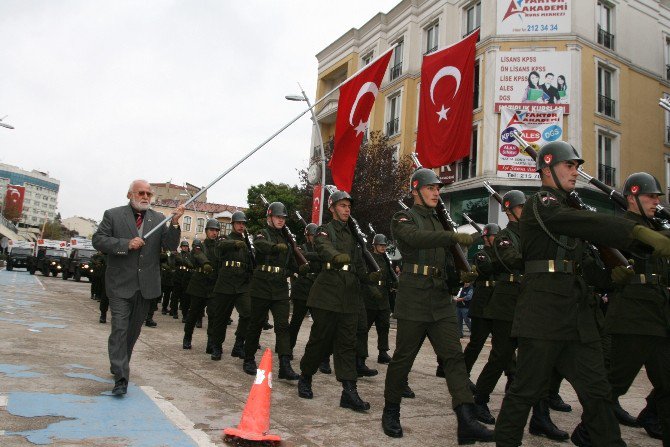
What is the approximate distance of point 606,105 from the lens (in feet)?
77.3

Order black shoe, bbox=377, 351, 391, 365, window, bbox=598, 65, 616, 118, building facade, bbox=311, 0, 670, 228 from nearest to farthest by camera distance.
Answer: black shoe, bbox=377, 351, 391, 365, building facade, bbox=311, 0, 670, 228, window, bbox=598, 65, 616, 118

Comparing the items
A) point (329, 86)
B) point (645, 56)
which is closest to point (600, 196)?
point (645, 56)

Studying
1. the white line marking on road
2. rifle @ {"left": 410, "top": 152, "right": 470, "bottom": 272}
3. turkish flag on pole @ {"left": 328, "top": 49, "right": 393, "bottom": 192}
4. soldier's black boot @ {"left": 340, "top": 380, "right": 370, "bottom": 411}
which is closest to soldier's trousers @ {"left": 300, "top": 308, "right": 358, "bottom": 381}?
soldier's black boot @ {"left": 340, "top": 380, "right": 370, "bottom": 411}

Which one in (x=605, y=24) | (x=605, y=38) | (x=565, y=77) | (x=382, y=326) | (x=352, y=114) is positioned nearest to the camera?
(x=382, y=326)

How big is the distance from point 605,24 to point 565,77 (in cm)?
454

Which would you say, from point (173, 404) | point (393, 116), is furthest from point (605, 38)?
point (173, 404)

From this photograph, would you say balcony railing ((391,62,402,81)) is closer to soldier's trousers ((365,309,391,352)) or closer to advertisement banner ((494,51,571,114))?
advertisement banner ((494,51,571,114))

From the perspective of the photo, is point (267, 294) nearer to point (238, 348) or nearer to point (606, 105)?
point (238, 348)

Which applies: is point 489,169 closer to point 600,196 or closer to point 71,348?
point 600,196

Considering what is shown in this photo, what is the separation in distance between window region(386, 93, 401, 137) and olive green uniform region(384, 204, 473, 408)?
952 inches

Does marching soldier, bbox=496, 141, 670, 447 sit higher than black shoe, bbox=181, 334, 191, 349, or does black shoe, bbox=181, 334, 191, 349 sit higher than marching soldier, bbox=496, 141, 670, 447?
marching soldier, bbox=496, 141, 670, 447

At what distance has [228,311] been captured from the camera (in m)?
7.94

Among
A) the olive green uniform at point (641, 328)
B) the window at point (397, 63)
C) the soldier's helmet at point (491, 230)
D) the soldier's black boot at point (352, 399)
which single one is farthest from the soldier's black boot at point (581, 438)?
the window at point (397, 63)

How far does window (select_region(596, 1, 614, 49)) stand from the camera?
23.6 meters
